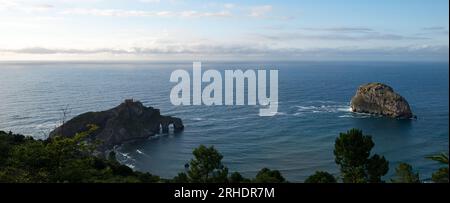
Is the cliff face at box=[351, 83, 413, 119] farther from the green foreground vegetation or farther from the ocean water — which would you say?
the green foreground vegetation

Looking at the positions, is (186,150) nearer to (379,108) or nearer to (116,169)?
(116,169)

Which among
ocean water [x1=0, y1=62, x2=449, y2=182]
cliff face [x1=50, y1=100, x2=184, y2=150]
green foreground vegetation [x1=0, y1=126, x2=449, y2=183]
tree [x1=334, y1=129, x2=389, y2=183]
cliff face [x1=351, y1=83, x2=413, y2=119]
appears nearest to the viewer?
A: green foreground vegetation [x1=0, y1=126, x2=449, y2=183]

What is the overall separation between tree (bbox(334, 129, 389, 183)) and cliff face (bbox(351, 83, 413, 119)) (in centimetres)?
8168

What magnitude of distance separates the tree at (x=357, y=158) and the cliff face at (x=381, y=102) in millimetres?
81683

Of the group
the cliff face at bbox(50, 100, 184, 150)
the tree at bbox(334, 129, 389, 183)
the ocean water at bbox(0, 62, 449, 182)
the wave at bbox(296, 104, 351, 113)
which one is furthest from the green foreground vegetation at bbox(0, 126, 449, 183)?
the wave at bbox(296, 104, 351, 113)

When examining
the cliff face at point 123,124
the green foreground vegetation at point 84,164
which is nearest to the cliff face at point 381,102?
the cliff face at point 123,124

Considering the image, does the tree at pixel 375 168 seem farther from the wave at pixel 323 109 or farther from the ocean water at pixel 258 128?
the wave at pixel 323 109

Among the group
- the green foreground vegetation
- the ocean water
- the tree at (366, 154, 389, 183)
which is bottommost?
the ocean water

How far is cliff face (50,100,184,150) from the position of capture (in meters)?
87.6

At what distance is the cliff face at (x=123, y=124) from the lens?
87.6m

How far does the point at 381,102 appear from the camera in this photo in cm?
11731

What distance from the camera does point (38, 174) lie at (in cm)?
1842
